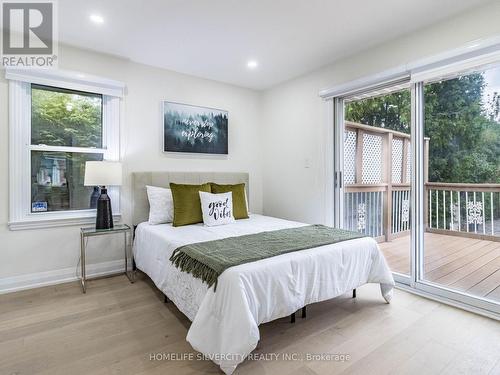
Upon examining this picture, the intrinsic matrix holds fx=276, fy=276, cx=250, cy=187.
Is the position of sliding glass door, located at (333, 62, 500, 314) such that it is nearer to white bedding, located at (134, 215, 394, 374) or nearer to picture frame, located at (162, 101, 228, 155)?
white bedding, located at (134, 215, 394, 374)

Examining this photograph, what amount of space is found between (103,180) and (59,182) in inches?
21.8

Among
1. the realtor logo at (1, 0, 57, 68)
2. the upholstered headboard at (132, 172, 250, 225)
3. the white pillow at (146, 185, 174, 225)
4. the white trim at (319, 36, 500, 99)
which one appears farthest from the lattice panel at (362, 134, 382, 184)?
the realtor logo at (1, 0, 57, 68)

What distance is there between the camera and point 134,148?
10.6 ft

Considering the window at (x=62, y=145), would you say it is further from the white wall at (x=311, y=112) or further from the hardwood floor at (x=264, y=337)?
the white wall at (x=311, y=112)

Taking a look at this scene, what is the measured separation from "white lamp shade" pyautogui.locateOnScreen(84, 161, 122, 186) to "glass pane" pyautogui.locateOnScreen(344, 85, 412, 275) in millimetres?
2609

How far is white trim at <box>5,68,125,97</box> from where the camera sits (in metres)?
2.61

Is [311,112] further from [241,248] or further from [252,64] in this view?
[241,248]

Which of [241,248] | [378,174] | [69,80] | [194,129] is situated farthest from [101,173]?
[378,174]

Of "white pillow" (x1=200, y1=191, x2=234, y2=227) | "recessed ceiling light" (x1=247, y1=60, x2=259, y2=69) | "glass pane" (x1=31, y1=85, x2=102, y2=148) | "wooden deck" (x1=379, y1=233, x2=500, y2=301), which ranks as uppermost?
"recessed ceiling light" (x1=247, y1=60, x2=259, y2=69)

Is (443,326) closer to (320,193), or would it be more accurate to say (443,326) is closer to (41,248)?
(320,193)

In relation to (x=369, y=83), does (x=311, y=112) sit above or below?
below

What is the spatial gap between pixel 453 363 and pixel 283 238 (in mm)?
1292

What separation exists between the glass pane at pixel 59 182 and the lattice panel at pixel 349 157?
287cm

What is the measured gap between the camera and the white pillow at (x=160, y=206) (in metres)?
2.99
